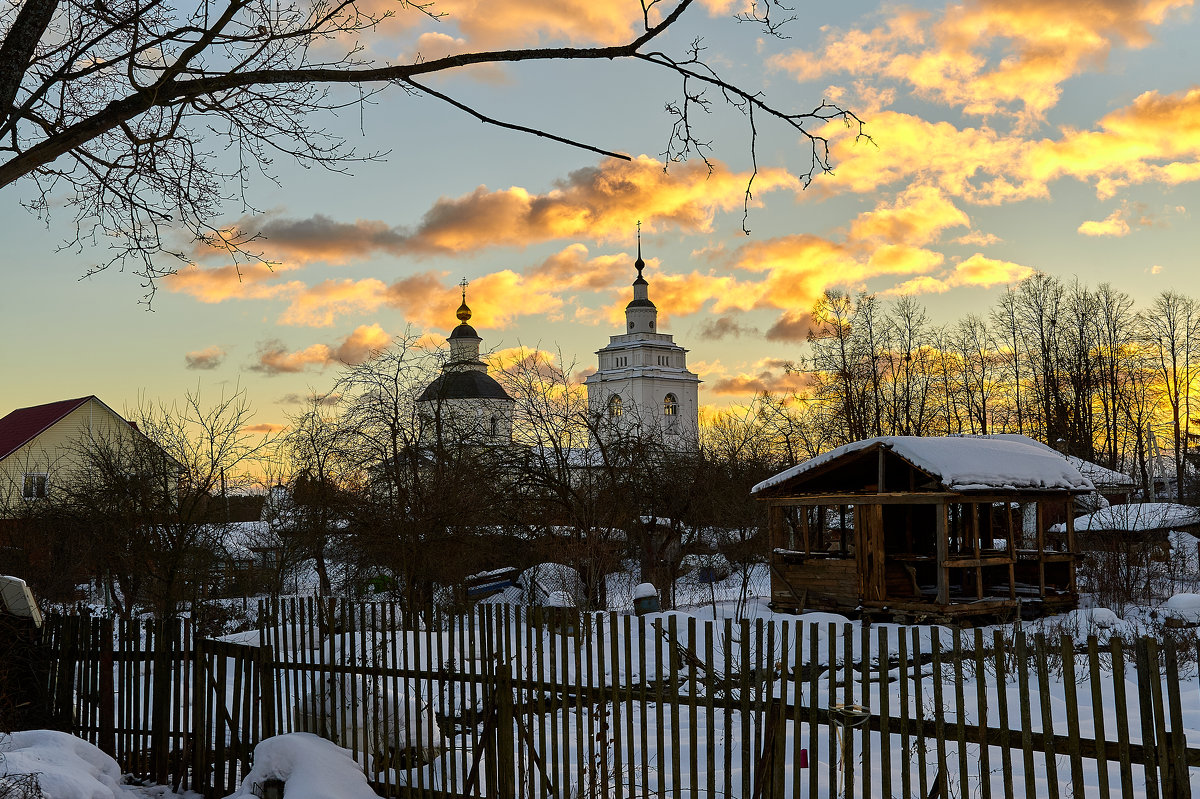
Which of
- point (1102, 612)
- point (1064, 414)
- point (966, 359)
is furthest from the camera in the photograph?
point (966, 359)

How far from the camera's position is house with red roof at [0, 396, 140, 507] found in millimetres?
42281

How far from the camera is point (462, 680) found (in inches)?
281

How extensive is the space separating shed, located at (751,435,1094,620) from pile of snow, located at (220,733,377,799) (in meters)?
13.4

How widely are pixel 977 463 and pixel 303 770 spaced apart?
15166mm

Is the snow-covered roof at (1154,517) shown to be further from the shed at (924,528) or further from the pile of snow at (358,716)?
the pile of snow at (358,716)

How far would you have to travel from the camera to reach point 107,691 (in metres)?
9.26

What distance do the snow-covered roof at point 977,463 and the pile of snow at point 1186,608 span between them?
2897 mm

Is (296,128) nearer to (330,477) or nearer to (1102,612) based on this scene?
(1102,612)

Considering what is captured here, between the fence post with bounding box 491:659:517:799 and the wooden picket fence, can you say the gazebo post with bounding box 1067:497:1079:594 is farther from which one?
the fence post with bounding box 491:659:517:799

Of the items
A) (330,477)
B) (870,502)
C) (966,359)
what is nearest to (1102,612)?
(870,502)

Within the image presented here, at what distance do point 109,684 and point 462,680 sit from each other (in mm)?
4273

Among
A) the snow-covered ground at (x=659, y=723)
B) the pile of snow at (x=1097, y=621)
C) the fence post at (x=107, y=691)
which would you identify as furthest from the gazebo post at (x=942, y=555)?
the fence post at (x=107, y=691)

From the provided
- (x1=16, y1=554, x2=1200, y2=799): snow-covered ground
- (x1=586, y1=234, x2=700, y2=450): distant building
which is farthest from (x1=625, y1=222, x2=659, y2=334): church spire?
(x1=16, y1=554, x2=1200, y2=799): snow-covered ground

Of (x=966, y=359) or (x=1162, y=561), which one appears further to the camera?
(x=966, y=359)
